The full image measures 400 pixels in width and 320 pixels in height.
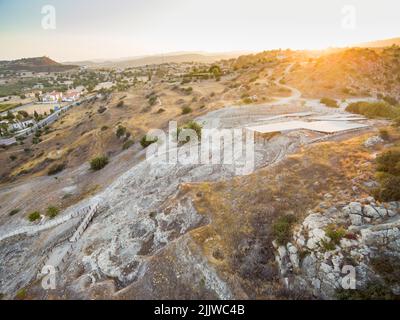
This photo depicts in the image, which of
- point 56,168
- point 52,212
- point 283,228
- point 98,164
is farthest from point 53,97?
point 283,228

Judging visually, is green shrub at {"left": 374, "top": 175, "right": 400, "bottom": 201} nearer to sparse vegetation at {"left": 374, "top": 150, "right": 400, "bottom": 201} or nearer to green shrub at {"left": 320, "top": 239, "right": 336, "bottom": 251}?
sparse vegetation at {"left": 374, "top": 150, "right": 400, "bottom": 201}

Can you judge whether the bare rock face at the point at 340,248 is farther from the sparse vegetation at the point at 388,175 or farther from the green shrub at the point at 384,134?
the green shrub at the point at 384,134

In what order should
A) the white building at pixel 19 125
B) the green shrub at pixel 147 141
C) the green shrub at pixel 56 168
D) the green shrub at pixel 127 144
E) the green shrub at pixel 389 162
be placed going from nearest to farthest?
the green shrub at pixel 389 162
the green shrub at pixel 147 141
the green shrub at pixel 127 144
the green shrub at pixel 56 168
the white building at pixel 19 125

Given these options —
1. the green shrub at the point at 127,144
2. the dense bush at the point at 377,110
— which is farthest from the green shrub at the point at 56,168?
the dense bush at the point at 377,110

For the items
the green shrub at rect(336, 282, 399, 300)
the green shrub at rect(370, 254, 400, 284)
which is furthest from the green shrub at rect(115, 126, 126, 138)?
the green shrub at rect(370, 254, 400, 284)

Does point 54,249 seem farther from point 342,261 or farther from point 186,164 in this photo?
point 342,261

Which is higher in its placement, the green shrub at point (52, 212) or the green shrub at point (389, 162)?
the green shrub at point (389, 162)
